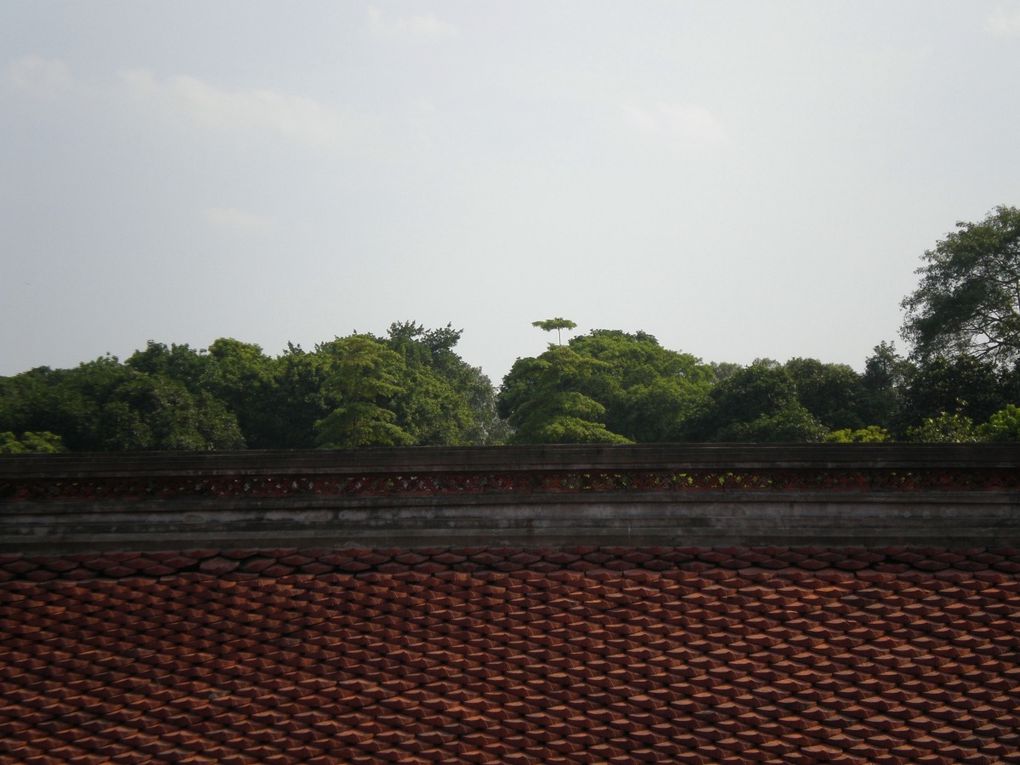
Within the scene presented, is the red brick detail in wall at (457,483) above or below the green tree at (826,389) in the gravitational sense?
below

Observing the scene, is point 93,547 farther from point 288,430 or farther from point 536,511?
point 288,430

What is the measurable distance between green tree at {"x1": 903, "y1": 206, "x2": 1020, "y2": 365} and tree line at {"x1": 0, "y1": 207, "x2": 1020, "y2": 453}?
5cm

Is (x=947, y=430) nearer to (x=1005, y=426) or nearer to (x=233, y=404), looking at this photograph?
(x=1005, y=426)

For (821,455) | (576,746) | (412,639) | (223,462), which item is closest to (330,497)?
(223,462)

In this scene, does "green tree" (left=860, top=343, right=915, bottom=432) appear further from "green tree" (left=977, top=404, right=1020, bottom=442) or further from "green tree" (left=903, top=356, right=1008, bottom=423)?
"green tree" (left=977, top=404, right=1020, bottom=442)

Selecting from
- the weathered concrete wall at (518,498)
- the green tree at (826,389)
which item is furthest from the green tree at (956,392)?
the weathered concrete wall at (518,498)

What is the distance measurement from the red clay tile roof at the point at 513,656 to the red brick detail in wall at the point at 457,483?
460 mm

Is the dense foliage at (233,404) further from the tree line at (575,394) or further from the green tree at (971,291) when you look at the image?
the green tree at (971,291)

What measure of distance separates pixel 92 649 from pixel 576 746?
2997mm

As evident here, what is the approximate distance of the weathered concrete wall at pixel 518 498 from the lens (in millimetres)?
7879

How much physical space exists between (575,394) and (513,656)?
35558 mm

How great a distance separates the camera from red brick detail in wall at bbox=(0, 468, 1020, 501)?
8031 millimetres

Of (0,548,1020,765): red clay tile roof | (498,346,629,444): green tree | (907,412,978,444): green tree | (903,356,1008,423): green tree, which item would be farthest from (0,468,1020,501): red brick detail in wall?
(498,346,629,444): green tree

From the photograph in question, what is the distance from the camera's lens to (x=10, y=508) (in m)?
8.01
